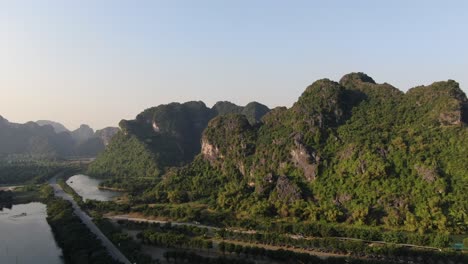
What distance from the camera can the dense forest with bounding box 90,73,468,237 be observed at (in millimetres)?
67062

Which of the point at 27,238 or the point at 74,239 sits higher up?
the point at 74,239

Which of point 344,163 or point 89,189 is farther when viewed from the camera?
point 89,189

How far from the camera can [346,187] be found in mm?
74688

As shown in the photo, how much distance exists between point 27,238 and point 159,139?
101936 mm

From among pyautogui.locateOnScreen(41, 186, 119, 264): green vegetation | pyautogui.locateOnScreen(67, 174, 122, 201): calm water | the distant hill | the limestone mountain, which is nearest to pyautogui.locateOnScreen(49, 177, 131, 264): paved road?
pyautogui.locateOnScreen(41, 186, 119, 264): green vegetation

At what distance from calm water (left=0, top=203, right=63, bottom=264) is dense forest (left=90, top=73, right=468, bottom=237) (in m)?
23.5

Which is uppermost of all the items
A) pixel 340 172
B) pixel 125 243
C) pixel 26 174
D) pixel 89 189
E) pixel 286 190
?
pixel 340 172

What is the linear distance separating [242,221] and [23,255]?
33084 millimetres

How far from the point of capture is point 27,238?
64.6m

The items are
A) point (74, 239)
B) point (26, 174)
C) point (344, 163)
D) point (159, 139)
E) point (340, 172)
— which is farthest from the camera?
point (159, 139)

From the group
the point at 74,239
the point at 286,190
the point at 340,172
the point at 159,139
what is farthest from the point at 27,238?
the point at 159,139

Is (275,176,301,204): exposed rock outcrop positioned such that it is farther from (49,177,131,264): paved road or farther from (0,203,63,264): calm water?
(0,203,63,264): calm water

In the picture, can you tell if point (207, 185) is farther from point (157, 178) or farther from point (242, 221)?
point (157, 178)

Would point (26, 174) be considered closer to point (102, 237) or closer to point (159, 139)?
point (159, 139)
